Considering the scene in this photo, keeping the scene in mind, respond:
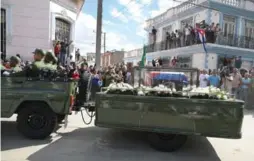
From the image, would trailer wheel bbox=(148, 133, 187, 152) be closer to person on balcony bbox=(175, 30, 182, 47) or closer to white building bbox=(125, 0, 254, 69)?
white building bbox=(125, 0, 254, 69)

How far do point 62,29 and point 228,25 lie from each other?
44.0 ft

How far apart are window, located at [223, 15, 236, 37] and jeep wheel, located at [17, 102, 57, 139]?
17574mm

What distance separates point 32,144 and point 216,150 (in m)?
3.99

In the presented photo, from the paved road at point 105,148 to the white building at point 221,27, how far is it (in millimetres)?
13010

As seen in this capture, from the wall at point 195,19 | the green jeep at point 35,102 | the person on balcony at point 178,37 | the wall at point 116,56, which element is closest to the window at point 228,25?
the wall at point 195,19

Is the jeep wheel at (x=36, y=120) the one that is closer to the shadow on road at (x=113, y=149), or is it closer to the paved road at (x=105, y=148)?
the paved road at (x=105, y=148)

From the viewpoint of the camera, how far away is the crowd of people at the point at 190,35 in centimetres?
1866

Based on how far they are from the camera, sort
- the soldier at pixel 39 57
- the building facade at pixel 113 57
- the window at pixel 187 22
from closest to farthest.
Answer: the soldier at pixel 39 57
the window at pixel 187 22
the building facade at pixel 113 57

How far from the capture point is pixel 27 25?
468 inches

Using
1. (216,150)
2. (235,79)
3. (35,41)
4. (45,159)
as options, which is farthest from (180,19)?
(45,159)

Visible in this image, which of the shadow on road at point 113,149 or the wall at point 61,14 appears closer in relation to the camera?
the shadow on road at point 113,149

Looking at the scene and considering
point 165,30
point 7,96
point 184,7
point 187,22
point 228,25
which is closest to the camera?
point 7,96

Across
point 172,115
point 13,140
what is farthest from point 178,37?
point 13,140

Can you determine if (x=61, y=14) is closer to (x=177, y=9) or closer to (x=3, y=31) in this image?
(x=3, y=31)
